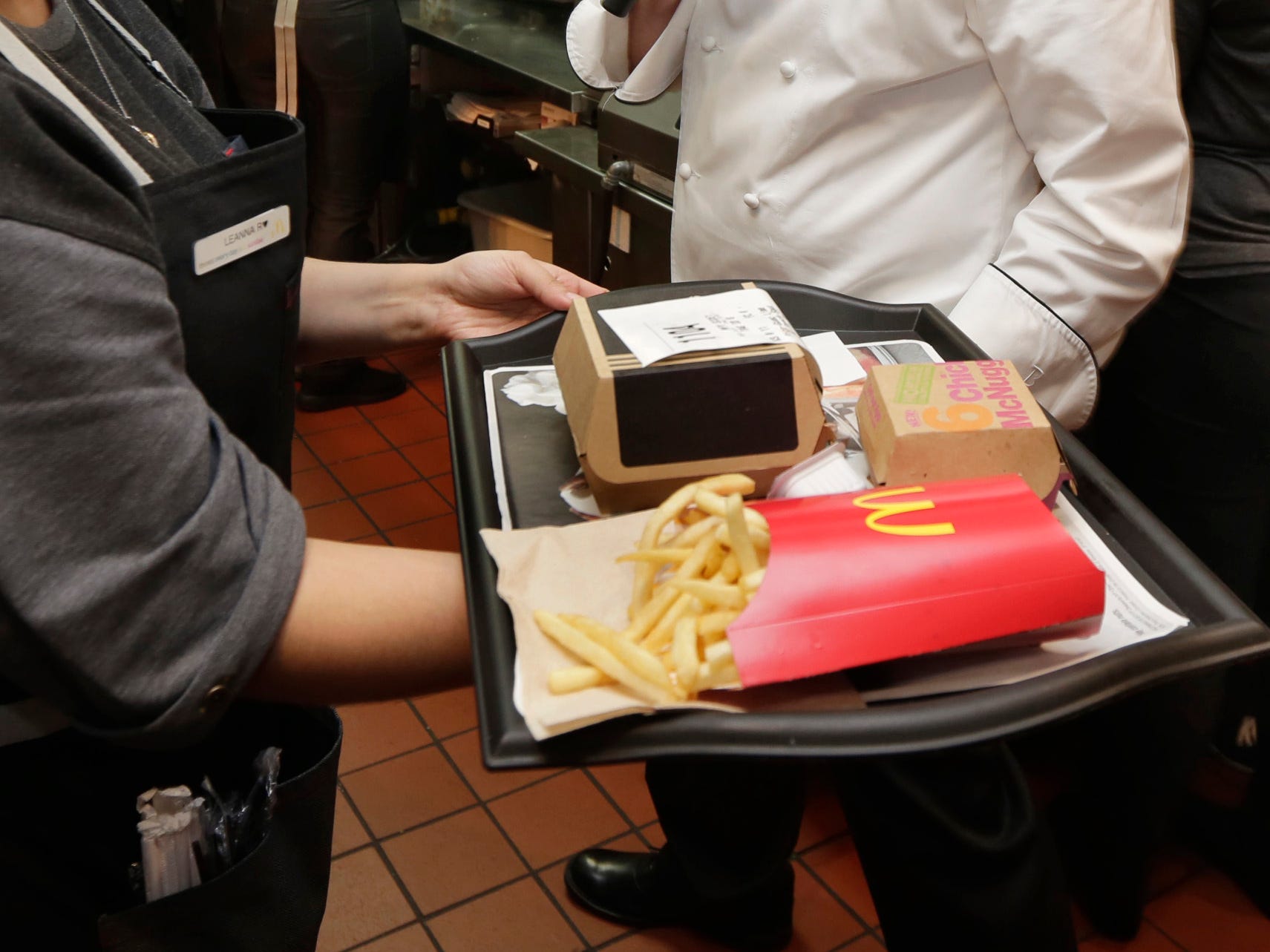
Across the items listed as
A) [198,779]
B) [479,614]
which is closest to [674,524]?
[479,614]

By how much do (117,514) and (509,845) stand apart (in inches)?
56.4

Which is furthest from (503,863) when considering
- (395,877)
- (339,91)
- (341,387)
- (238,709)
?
(339,91)

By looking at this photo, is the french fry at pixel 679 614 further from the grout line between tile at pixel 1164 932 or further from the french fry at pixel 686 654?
the grout line between tile at pixel 1164 932

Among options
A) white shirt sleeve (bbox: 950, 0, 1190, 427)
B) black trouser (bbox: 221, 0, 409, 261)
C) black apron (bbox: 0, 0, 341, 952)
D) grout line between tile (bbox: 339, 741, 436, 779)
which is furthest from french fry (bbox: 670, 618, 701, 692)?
black trouser (bbox: 221, 0, 409, 261)

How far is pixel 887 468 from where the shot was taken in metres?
0.88

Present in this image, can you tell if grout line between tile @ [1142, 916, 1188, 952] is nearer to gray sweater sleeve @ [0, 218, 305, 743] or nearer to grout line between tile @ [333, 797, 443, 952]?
grout line between tile @ [333, 797, 443, 952]

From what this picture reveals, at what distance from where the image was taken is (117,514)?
25.0 inches

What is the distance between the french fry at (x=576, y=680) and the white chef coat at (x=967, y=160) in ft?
2.61

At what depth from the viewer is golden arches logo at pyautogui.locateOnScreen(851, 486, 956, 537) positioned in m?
0.77

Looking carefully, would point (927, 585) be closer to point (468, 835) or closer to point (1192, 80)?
point (1192, 80)

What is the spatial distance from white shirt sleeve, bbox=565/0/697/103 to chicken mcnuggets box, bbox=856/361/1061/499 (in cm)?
91

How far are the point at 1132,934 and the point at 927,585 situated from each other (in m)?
1.44

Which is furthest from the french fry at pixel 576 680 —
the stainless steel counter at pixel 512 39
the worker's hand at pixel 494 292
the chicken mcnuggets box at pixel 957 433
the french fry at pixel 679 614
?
the stainless steel counter at pixel 512 39

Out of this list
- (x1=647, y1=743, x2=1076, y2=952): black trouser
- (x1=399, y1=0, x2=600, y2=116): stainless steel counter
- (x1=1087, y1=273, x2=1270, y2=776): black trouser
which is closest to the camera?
(x1=647, y1=743, x2=1076, y2=952): black trouser
